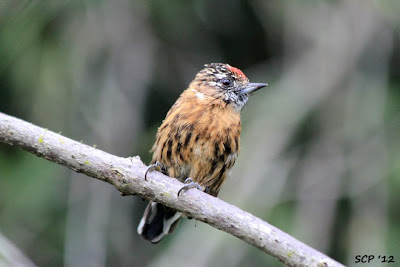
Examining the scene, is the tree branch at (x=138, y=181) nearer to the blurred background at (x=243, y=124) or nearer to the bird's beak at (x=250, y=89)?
the bird's beak at (x=250, y=89)


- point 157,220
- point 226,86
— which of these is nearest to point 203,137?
point 226,86

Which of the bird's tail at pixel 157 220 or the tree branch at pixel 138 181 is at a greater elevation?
the bird's tail at pixel 157 220

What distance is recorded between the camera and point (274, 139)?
493 centimetres

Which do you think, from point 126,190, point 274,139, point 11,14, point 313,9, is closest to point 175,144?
point 126,190

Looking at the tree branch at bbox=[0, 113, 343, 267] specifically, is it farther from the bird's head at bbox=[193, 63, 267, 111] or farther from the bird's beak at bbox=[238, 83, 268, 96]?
the bird's beak at bbox=[238, 83, 268, 96]

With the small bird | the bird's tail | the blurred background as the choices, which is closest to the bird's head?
the small bird

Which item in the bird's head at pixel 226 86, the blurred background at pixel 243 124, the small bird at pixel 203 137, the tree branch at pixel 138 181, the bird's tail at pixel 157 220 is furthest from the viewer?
the blurred background at pixel 243 124

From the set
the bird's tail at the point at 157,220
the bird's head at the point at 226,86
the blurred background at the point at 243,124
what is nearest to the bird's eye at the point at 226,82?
the bird's head at the point at 226,86

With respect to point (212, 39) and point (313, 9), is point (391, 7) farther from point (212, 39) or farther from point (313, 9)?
point (212, 39)

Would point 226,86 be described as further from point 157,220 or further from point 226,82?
point 157,220

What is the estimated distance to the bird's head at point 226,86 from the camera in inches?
151

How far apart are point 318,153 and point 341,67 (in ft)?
2.51

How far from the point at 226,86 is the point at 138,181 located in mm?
1219

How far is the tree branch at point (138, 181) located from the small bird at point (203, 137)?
49 centimetres
